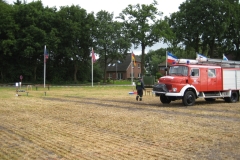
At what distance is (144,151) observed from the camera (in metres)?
6.74

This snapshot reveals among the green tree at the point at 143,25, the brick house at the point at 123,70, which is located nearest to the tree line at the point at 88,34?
the green tree at the point at 143,25

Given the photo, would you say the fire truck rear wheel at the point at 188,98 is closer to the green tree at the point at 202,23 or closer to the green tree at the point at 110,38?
the green tree at the point at 202,23

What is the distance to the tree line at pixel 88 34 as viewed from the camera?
152ft

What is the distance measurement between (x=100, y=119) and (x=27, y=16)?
39.2 m

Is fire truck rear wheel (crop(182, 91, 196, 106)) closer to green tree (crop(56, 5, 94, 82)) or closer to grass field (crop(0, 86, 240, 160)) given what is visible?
grass field (crop(0, 86, 240, 160))

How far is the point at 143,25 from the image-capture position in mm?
51844

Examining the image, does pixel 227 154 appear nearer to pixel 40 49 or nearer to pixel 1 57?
pixel 40 49

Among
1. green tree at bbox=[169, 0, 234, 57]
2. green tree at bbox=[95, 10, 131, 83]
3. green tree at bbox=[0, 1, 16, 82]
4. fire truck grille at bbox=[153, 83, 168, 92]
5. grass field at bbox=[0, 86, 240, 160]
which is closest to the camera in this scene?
grass field at bbox=[0, 86, 240, 160]

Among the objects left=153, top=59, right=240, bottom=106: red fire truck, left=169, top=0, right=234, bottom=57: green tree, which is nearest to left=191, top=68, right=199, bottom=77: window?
A: left=153, top=59, right=240, bottom=106: red fire truck

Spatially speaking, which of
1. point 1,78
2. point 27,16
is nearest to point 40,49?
point 27,16

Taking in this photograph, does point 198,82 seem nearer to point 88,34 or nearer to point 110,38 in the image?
point 88,34

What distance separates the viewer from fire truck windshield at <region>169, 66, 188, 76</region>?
17.5m

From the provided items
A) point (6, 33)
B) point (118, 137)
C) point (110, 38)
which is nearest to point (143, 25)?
point (110, 38)

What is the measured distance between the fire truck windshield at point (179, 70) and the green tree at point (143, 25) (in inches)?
1313
